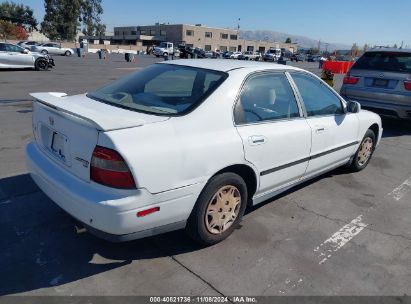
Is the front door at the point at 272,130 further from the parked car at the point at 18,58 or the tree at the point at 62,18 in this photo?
the tree at the point at 62,18

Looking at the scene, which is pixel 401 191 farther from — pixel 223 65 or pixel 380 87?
pixel 380 87

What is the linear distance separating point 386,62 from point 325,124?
16.0ft

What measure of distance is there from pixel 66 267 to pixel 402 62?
7704 millimetres

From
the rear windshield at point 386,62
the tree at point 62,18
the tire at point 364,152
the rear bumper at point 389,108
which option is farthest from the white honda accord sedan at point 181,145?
the tree at point 62,18

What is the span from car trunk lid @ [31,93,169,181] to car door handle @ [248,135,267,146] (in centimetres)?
82

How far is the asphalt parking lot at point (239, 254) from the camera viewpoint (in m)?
2.77

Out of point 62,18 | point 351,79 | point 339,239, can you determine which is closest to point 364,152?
point 339,239

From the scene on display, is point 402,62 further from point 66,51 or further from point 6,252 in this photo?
point 66,51

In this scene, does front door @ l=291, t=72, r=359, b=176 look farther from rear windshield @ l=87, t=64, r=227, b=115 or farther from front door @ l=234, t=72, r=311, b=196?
rear windshield @ l=87, t=64, r=227, b=115

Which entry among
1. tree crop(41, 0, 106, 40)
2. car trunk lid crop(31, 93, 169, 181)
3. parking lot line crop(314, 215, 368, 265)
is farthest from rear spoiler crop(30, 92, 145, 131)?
tree crop(41, 0, 106, 40)

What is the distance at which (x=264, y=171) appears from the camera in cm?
346

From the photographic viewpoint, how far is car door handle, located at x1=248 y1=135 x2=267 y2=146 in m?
3.24

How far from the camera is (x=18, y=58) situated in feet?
59.7

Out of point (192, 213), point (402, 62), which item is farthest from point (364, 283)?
point (402, 62)
